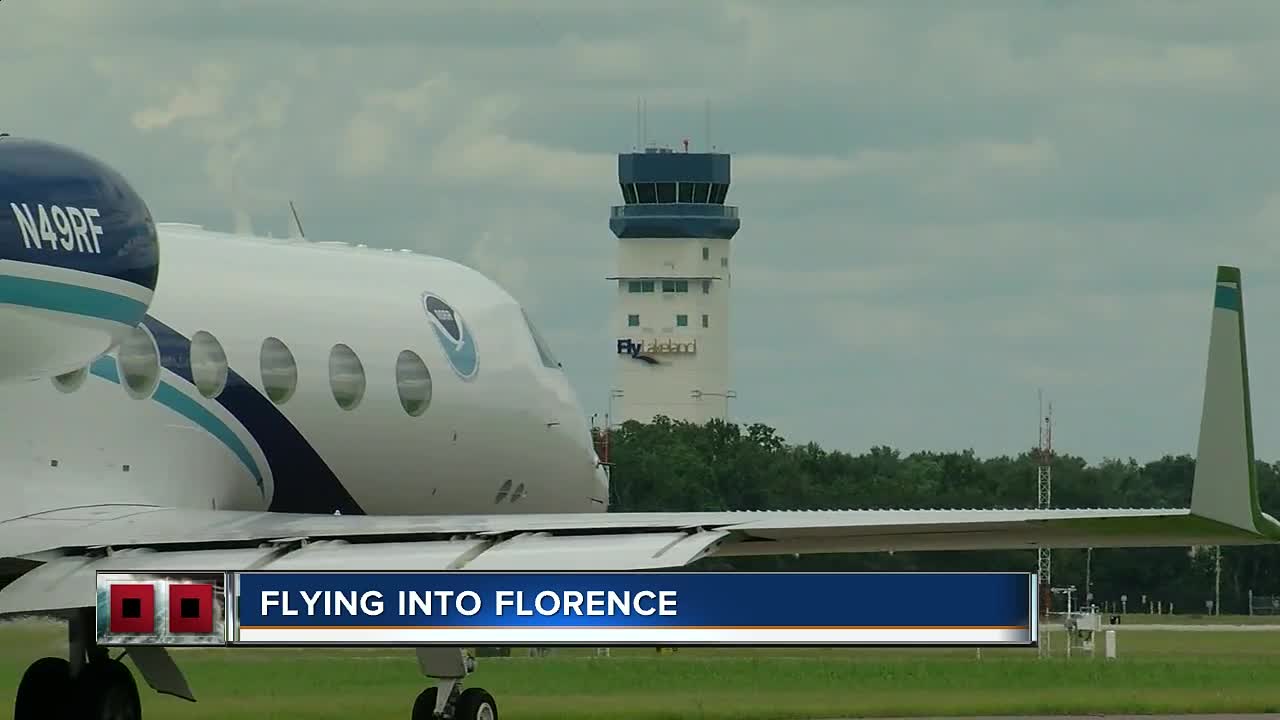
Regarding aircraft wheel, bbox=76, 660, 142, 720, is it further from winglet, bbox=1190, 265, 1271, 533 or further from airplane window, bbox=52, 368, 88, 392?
winglet, bbox=1190, 265, 1271, 533

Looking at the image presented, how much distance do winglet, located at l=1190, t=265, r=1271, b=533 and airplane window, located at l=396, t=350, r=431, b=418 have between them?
12192 millimetres

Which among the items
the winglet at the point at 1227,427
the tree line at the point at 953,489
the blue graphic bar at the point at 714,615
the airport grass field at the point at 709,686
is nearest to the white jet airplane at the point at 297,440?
the winglet at the point at 1227,427

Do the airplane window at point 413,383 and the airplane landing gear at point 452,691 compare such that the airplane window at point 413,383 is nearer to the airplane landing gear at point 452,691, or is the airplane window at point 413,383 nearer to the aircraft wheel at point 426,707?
the aircraft wheel at point 426,707

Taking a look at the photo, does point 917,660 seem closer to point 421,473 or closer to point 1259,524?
point 421,473

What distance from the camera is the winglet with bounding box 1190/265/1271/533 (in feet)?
81.8

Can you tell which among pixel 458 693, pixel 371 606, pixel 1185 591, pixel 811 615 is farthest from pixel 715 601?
pixel 1185 591

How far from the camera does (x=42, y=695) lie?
3034 centimetres

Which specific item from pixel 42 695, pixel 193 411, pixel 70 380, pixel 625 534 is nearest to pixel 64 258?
pixel 625 534

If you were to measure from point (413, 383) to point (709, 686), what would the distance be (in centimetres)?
1134

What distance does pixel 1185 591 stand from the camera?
387ft

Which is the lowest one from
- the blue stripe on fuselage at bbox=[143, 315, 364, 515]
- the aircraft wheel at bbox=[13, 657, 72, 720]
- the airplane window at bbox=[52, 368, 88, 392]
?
the aircraft wheel at bbox=[13, 657, 72, 720]

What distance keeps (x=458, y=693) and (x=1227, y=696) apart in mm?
16138

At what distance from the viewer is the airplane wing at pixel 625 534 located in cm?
2484

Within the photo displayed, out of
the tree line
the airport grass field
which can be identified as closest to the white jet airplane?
the airport grass field
